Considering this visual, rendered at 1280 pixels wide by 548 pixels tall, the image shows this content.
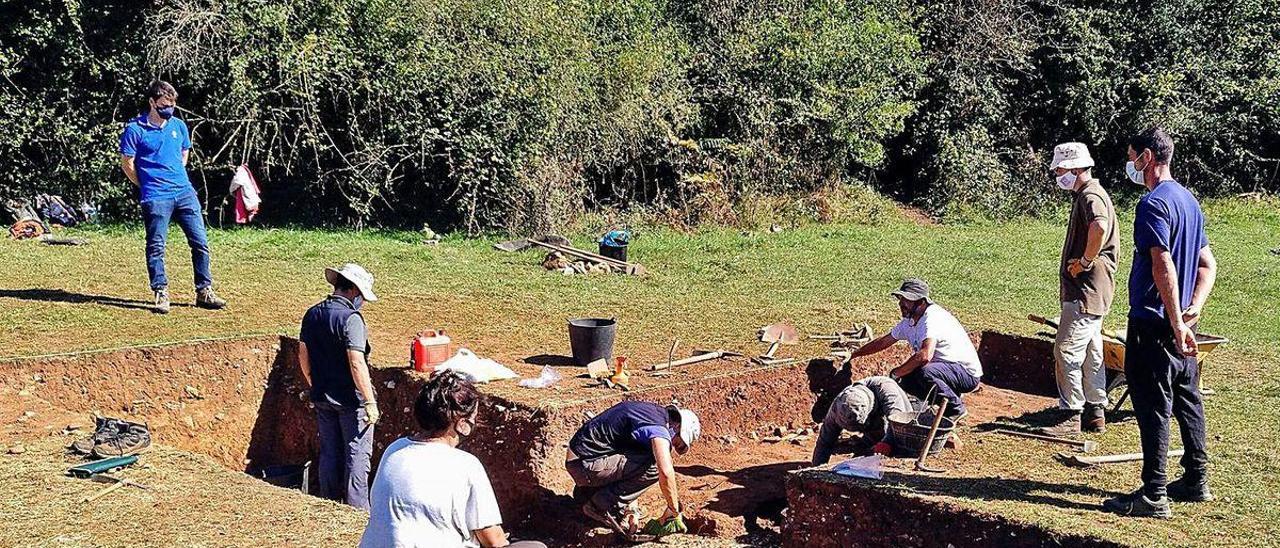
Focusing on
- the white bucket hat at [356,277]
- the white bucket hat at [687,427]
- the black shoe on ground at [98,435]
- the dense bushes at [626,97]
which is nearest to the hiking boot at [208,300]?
the black shoe on ground at [98,435]

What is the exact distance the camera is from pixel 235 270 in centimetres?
1284

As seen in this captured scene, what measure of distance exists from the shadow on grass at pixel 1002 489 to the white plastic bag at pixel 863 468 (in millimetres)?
67

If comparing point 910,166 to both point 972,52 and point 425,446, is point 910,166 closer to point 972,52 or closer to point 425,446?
point 972,52

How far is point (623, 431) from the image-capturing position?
767 cm

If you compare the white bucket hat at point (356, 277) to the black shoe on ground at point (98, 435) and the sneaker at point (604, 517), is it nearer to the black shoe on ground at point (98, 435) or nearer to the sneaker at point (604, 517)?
the black shoe on ground at point (98, 435)

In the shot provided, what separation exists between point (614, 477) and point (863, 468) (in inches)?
63.3

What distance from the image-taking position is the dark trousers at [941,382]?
7.88 m

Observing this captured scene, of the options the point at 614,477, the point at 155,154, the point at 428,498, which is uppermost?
the point at 155,154

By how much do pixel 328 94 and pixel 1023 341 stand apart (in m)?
9.71

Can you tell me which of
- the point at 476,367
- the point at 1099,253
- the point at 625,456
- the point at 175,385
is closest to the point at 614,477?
the point at 625,456

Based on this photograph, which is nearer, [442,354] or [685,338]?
→ [442,354]

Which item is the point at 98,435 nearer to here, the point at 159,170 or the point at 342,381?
the point at 342,381

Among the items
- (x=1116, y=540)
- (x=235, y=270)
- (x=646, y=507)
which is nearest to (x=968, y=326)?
(x=646, y=507)

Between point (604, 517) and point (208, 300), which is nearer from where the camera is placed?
point (604, 517)
